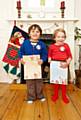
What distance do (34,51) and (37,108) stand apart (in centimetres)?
74

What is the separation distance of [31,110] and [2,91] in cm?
110

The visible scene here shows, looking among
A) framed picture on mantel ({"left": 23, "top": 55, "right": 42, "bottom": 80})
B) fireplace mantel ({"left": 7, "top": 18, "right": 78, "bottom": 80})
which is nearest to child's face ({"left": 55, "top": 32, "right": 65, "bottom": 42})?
framed picture on mantel ({"left": 23, "top": 55, "right": 42, "bottom": 80})

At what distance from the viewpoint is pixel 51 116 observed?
101 inches

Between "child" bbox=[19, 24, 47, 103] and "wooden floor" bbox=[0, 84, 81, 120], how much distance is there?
0.37 ft

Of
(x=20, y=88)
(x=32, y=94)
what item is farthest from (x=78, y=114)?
(x=20, y=88)

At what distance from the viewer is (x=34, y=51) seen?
10.3ft

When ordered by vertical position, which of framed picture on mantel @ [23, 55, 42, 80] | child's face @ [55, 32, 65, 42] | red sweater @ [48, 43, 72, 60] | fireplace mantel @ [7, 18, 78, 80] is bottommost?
framed picture on mantel @ [23, 55, 42, 80]

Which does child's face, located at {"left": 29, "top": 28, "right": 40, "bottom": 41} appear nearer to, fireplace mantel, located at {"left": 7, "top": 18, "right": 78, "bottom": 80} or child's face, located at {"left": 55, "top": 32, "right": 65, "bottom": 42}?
child's face, located at {"left": 55, "top": 32, "right": 65, "bottom": 42}

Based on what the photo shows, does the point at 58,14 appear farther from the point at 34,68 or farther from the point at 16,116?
the point at 16,116

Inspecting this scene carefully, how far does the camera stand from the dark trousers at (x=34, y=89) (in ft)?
10.4

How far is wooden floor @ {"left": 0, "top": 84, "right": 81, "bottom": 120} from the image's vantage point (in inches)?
101

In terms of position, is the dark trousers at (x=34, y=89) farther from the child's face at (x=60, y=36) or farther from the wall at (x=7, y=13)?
the wall at (x=7, y=13)

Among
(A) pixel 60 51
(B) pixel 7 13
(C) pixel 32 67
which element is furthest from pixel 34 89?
(B) pixel 7 13

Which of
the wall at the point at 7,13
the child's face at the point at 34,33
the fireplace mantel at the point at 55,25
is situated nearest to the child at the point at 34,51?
the child's face at the point at 34,33
